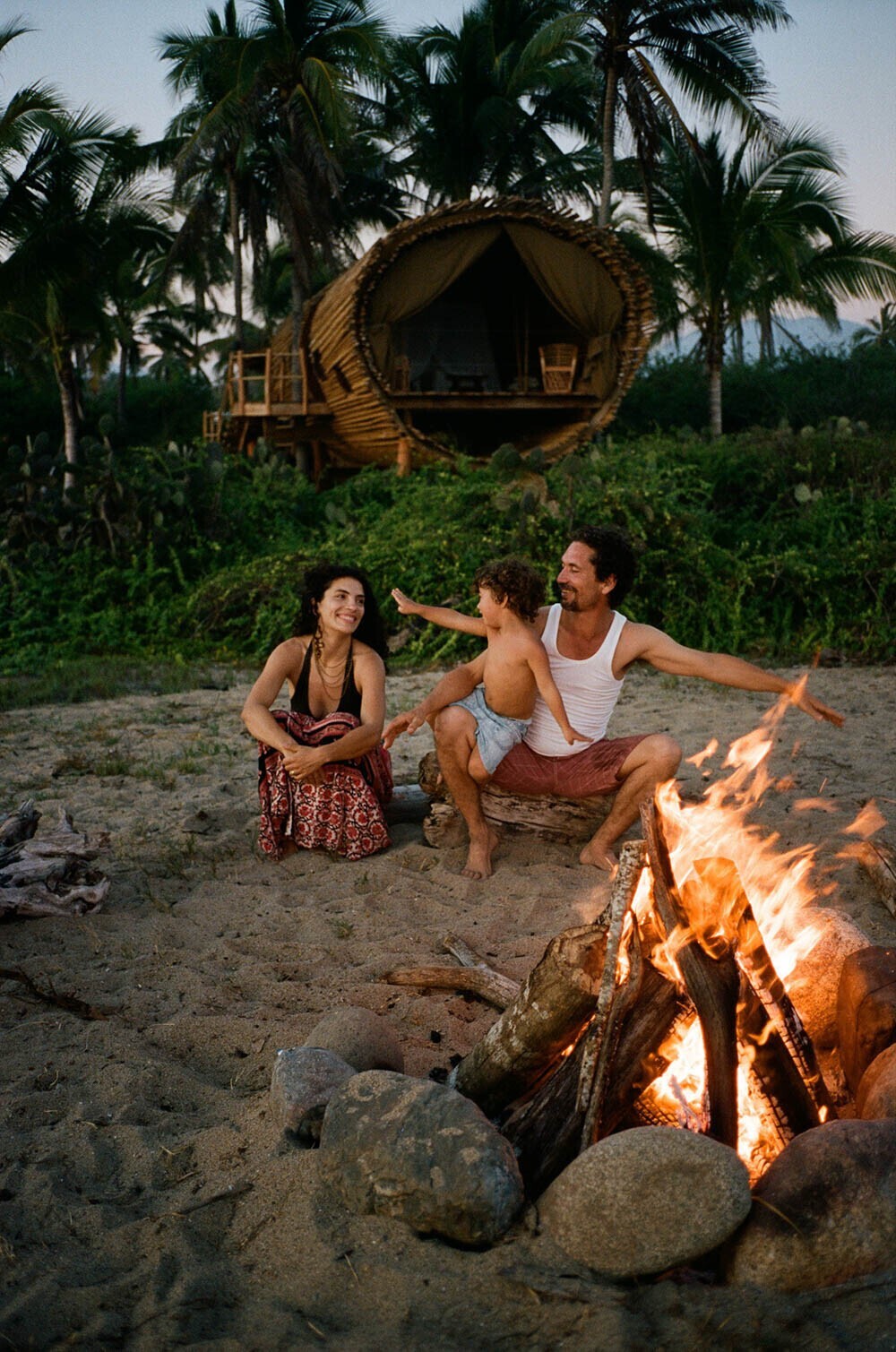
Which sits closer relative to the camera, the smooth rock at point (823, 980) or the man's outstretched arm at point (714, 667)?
the smooth rock at point (823, 980)

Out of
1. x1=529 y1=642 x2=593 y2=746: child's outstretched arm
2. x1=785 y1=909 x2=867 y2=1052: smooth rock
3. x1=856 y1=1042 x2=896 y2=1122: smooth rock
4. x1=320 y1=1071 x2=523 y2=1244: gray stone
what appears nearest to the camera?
x1=320 y1=1071 x2=523 y2=1244: gray stone

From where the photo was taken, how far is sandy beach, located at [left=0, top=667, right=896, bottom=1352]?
6.08ft

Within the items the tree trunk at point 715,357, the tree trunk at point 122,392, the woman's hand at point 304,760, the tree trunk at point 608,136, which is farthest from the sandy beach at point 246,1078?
the tree trunk at point 122,392

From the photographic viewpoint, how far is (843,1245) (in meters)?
1.90

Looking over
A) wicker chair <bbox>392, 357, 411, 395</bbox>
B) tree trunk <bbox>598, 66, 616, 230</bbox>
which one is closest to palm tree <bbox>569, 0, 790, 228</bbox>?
tree trunk <bbox>598, 66, 616, 230</bbox>

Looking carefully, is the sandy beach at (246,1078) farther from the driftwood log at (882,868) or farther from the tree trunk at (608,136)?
the tree trunk at (608,136)

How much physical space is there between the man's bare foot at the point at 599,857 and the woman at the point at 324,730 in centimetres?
90

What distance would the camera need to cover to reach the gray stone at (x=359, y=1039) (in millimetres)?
2637

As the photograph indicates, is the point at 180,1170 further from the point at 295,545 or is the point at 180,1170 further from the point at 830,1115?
the point at 295,545

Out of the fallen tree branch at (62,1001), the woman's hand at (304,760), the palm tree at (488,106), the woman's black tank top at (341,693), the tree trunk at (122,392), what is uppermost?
the palm tree at (488,106)

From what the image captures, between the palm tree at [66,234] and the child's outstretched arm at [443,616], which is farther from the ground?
the palm tree at [66,234]

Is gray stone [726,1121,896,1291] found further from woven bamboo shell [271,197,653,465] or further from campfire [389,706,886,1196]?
woven bamboo shell [271,197,653,465]

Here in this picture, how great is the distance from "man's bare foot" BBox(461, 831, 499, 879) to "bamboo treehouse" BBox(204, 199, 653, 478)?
11.2 meters

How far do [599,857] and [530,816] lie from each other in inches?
15.4
